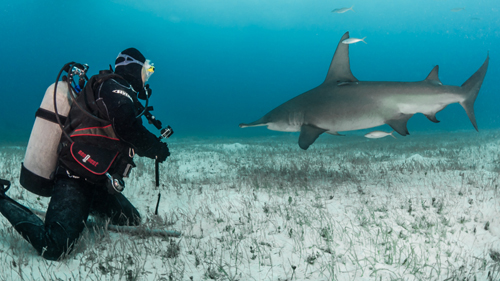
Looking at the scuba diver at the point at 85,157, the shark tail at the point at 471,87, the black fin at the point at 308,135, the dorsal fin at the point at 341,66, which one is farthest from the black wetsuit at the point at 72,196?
the shark tail at the point at 471,87

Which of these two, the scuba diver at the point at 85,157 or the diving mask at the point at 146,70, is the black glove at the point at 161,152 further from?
the diving mask at the point at 146,70

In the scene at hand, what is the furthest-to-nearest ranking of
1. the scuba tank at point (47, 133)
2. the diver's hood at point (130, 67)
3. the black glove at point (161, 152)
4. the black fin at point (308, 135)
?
the black fin at point (308, 135), the diver's hood at point (130, 67), the black glove at point (161, 152), the scuba tank at point (47, 133)

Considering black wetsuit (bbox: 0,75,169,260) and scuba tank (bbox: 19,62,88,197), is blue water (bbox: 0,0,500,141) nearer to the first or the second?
scuba tank (bbox: 19,62,88,197)

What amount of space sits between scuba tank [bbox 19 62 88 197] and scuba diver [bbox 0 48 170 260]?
0.02 m

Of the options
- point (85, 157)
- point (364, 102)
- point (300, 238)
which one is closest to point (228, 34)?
point (364, 102)

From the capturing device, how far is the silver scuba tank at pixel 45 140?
300 centimetres

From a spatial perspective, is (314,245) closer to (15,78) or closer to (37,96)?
(37,96)

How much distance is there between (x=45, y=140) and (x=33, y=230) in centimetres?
99

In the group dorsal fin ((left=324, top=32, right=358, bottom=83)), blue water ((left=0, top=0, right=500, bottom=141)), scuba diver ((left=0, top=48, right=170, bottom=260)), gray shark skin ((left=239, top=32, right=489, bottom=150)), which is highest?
blue water ((left=0, top=0, right=500, bottom=141))

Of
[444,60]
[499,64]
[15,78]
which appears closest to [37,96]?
[15,78]

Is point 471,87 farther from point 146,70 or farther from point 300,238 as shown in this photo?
point 146,70

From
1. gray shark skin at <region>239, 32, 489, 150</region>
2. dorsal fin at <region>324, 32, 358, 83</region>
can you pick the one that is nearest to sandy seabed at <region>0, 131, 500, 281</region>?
gray shark skin at <region>239, 32, 489, 150</region>

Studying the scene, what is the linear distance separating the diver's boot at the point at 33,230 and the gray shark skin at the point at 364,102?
447 centimetres

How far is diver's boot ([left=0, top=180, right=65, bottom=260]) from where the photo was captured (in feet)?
8.25
